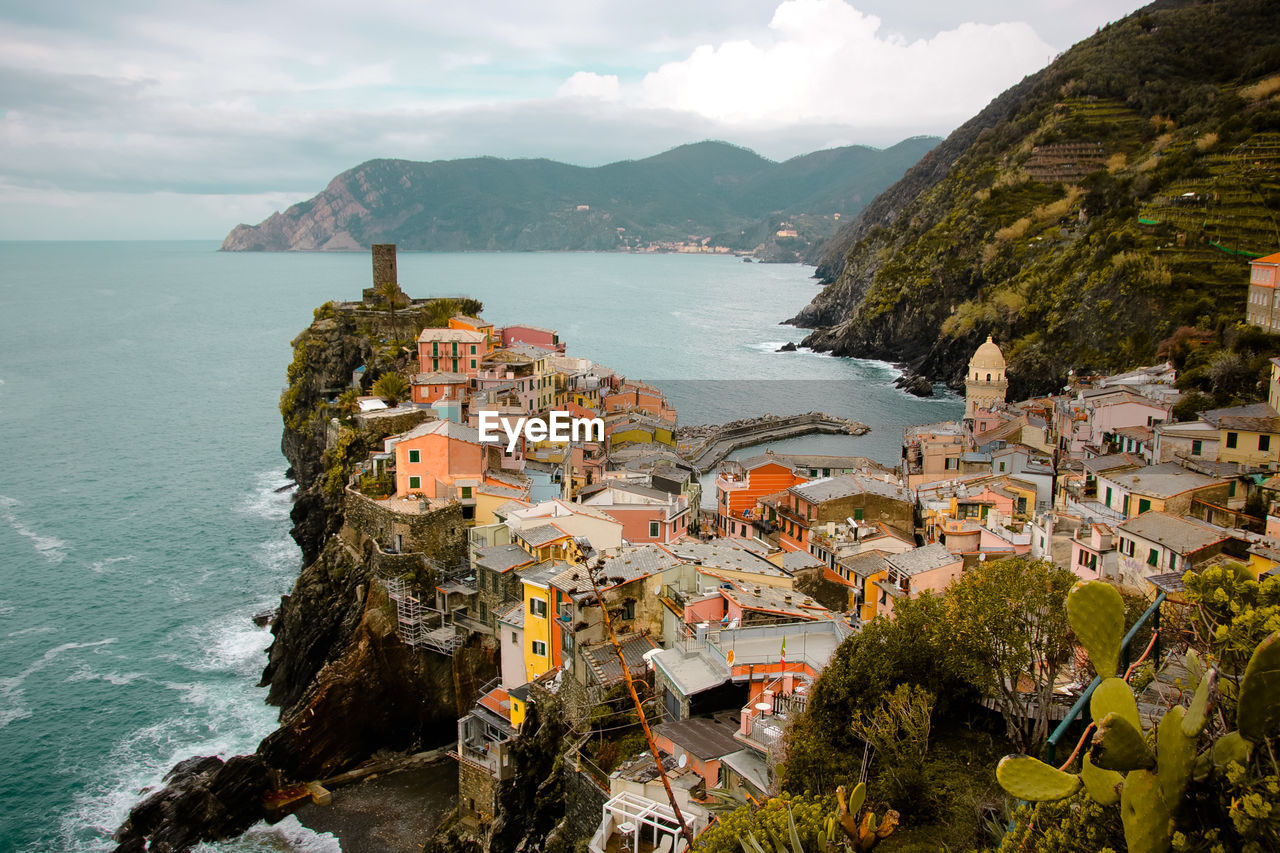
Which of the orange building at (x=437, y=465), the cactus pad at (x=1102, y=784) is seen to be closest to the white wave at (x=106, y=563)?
the orange building at (x=437, y=465)

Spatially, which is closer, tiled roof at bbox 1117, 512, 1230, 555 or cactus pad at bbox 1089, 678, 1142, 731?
cactus pad at bbox 1089, 678, 1142, 731

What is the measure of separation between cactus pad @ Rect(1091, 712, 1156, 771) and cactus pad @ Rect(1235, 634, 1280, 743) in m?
0.63

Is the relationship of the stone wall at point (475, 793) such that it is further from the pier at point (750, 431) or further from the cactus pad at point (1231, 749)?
the pier at point (750, 431)

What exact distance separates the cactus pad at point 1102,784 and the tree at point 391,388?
1387 inches

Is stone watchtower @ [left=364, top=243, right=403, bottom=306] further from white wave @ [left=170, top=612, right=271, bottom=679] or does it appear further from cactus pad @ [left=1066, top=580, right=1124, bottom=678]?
cactus pad @ [left=1066, top=580, right=1124, bottom=678]

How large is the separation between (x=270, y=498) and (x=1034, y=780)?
51.7 m

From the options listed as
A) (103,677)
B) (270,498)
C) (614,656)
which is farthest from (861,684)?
(270,498)

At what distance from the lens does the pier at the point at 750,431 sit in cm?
5791

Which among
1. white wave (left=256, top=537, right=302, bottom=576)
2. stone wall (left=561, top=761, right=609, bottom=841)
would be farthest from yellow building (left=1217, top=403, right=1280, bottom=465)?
white wave (left=256, top=537, right=302, bottom=576)

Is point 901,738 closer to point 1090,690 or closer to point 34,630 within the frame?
point 1090,690

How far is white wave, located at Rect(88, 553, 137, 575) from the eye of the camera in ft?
134

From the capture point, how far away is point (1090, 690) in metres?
8.65

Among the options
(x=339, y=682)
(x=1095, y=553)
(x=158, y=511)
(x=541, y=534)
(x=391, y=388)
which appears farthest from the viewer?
(x=158, y=511)

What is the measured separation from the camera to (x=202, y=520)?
1885 inches
